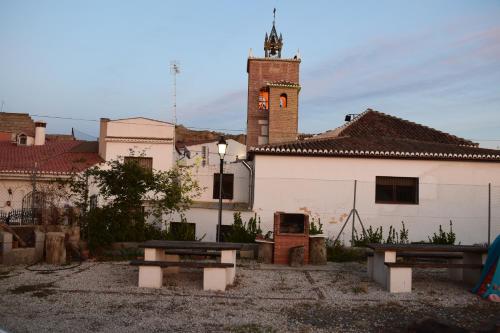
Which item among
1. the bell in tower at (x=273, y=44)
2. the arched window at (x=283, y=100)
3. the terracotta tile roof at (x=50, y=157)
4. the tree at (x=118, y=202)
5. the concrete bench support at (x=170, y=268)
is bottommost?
the concrete bench support at (x=170, y=268)

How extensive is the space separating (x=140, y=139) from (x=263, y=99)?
969 centimetres

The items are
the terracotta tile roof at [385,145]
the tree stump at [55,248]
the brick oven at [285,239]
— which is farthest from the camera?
the terracotta tile roof at [385,145]

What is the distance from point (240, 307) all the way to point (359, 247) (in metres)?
6.38

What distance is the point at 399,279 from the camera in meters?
7.88

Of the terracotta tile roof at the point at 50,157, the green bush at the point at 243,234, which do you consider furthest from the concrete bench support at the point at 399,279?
the terracotta tile roof at the point at 50,157

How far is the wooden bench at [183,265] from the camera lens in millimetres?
7730

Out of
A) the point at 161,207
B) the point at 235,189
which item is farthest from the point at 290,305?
the point at 235,189

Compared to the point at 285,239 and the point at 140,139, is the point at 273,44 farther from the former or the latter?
the point at 285,239

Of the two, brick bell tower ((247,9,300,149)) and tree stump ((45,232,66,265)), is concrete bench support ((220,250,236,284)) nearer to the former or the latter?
tree stump ((45,232,66,265))

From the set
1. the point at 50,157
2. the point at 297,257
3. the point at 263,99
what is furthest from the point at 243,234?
the point at 263,99

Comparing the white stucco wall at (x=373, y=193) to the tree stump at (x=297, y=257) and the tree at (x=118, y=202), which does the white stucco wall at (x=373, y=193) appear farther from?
the tree at (x=118, y=202)

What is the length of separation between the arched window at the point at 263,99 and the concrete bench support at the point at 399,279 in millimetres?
22230

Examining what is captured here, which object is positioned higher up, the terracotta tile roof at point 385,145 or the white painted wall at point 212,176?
the terracotta tile roof at point 385,145

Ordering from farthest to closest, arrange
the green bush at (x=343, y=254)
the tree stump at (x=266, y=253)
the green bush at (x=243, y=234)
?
1. the green bush at (x=243, y=234)
2. the green bush at (x=343, y=254)
3. the tree stump at (x=266, y=253)
